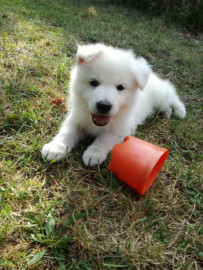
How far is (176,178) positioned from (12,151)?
1.44 meters

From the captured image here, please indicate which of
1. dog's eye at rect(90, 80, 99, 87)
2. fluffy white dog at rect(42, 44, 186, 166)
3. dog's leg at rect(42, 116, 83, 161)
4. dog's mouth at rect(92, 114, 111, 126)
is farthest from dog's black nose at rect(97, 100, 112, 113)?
dog's leg at rect(42, 116, 83, 161)

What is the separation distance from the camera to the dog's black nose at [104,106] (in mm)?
2086

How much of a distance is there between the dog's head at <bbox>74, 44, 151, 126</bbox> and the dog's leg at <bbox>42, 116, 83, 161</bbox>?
10.6 inches

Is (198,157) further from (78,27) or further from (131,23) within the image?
(131,23)

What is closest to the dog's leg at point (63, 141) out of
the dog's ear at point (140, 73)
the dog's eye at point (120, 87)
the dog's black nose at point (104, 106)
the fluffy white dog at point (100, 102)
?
the fluffy white dog at point (100, 102)

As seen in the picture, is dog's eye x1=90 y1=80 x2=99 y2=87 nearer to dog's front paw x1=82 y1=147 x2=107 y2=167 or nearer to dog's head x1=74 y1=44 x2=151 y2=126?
dog's head x1=74 y1=44 x2=151 y2=126

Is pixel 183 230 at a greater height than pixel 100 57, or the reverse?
pixel 100 57

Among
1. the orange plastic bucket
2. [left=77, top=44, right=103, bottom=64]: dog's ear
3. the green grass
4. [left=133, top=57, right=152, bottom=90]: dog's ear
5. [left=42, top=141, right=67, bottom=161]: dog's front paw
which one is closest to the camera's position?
the green grass

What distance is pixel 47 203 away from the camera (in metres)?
1.74

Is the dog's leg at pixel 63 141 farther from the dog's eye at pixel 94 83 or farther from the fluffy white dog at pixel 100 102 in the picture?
the dog's eye at pixel 94 83

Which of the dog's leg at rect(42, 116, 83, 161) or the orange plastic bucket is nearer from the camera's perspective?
the orange plastic bucket

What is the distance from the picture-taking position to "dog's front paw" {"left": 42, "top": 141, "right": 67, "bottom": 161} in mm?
2070

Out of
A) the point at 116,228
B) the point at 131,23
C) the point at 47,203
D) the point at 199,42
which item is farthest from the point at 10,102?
the point at 199,42

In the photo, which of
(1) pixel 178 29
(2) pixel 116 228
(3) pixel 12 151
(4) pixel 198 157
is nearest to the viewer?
(2) pixel 116 228
